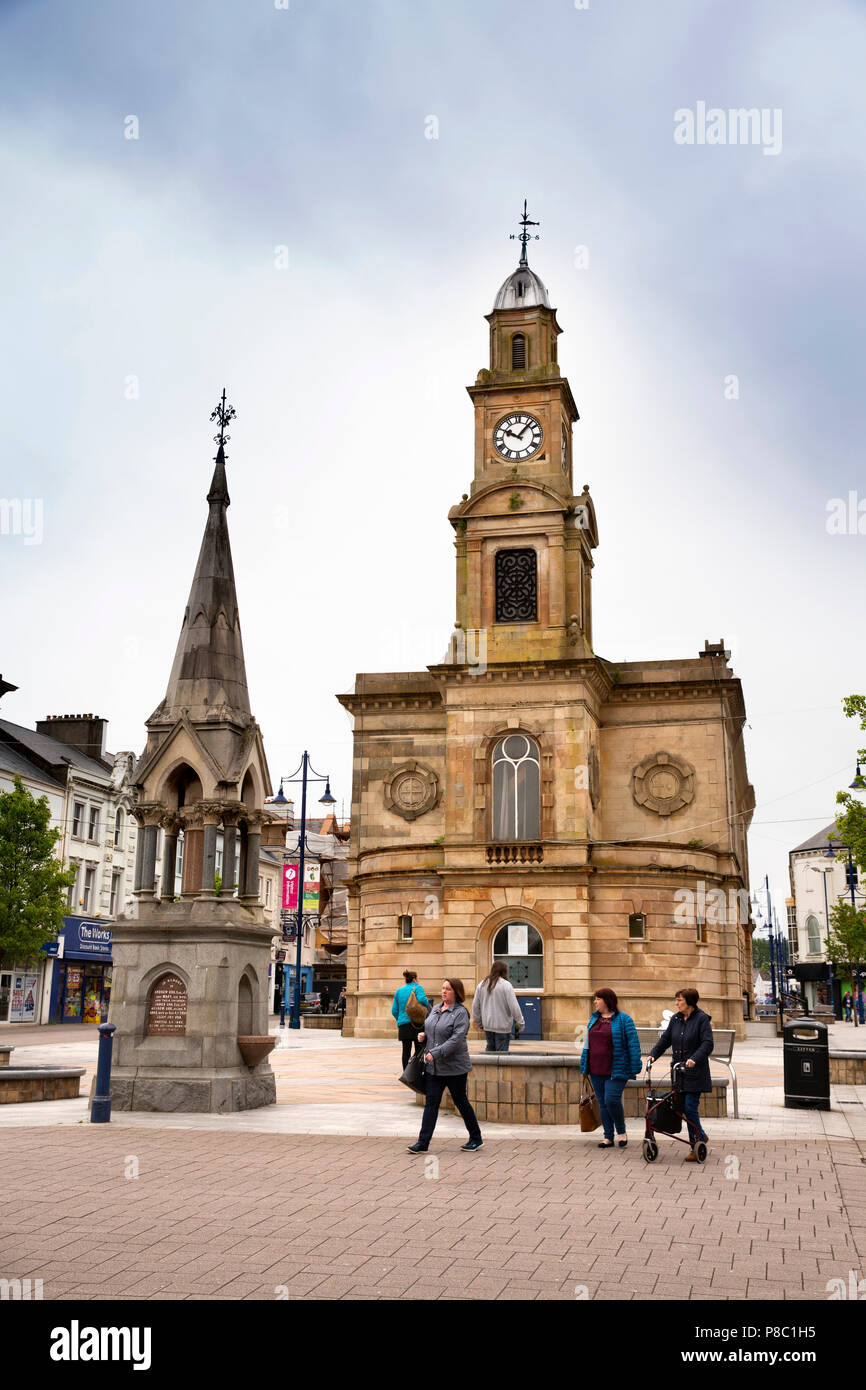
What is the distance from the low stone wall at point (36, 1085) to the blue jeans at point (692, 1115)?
33.1 feet

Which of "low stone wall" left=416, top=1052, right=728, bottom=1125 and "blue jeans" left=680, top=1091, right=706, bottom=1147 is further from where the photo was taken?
"low stone wall" left=416, top=1052, right=728, bottom=1125

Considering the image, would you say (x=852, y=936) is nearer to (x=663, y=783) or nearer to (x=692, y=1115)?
(x=663, y=783)

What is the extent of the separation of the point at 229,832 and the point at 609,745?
27.6 metres

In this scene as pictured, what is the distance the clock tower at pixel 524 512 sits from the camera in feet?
140

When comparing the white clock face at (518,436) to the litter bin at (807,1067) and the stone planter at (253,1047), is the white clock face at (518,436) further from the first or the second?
the stone planter at (253,1047)

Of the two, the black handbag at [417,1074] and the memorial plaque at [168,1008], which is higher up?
the memorial plaque at [168,1008]

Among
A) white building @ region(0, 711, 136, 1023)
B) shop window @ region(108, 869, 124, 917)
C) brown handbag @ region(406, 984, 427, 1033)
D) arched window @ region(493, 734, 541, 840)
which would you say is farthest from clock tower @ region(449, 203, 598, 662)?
shop window @ region(108, 869, 124, 917)

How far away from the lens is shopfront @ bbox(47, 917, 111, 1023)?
54469 mm

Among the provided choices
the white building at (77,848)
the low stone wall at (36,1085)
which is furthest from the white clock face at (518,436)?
the low stone wall at (36,1085)

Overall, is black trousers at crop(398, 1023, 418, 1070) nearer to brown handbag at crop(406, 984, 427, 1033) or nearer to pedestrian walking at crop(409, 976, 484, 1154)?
brown handbag at crop(406, 984, 427, 1033)

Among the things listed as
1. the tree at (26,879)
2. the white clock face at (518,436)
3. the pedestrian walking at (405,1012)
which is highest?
the white clock face at (518,436)

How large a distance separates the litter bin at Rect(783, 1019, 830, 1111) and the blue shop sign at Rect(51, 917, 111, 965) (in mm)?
40577

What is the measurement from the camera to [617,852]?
3875 cm
